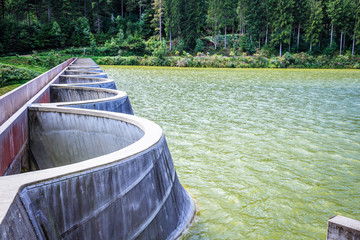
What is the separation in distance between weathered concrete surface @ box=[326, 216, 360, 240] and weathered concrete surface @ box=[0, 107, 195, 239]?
1836mm

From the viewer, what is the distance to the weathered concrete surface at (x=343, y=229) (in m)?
2.54

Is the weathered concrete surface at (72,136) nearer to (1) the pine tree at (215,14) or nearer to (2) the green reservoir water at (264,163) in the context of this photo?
(2) the green reservoir water at (264,163)

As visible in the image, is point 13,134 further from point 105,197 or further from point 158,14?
point 158,14

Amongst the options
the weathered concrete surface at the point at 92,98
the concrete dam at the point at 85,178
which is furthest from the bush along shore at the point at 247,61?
the concrete dam at the point at 85,178

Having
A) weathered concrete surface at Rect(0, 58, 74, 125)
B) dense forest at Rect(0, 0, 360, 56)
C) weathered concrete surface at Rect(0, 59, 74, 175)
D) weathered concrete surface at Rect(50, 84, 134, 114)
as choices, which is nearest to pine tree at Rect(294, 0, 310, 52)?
dense forest at Rect(0, 0, 360, 56)

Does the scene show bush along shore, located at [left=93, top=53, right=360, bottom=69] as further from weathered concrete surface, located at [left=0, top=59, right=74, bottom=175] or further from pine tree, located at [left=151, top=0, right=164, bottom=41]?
weathered concrete surface, located at [left=0, top=59, right=74, bottom=175]

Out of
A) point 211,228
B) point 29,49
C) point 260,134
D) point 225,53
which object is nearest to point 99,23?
point 29,49

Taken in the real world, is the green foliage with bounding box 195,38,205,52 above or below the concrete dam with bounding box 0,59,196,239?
above

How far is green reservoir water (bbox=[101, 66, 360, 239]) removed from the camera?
506cm

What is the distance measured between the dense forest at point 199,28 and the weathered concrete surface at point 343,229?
4694 centimetres

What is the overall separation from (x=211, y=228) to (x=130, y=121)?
1.96 m

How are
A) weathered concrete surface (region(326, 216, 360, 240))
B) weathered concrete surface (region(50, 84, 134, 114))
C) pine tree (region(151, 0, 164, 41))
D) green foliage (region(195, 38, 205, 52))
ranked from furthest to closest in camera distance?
1. pine tree (region(151, 0, 164, 41))
2. green foliage (region(195, 38, 205, 52))
3. weathered concrete surface (region(50, 84, 134, 114))
4. weathered concrete surface (region(326, 216, 360, 240))

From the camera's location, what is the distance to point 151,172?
3.78 metres

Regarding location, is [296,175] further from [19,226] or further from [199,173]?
[19,226]
